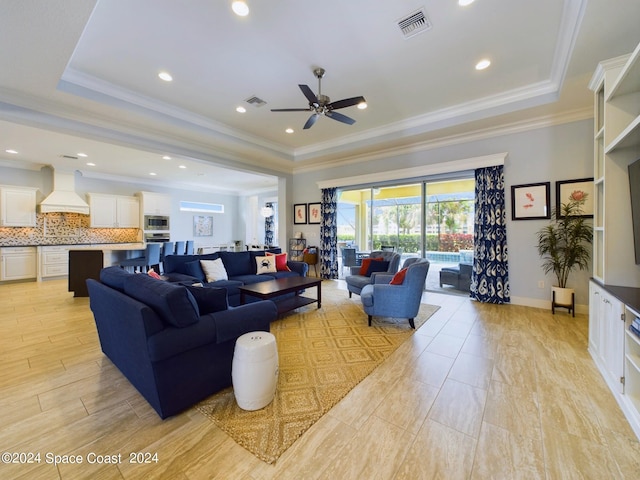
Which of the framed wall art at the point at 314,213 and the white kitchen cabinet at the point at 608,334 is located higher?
the framed wall art at the point at 314,213

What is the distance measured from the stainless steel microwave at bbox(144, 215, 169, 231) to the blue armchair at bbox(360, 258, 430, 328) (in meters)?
7.86

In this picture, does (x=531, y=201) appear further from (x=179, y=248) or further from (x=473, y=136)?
(x=179, y=248)

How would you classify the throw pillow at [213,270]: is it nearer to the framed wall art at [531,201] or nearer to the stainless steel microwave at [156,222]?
the framed wall art at [531,201]

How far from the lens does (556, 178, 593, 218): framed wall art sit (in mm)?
3850

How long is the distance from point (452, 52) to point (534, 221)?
2978 mm

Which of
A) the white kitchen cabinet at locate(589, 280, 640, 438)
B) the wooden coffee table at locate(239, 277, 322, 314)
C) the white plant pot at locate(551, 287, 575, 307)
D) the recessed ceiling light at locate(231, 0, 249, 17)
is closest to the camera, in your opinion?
the white kitchen cabinet at locate(589, 280, 640, 438)

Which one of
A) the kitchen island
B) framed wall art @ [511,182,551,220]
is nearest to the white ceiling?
framed wall art @ [511,182,551,220]

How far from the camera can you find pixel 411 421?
179 cm

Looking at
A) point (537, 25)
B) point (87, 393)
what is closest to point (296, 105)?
point (537, 25)

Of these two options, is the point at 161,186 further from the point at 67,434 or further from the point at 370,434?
the point at 370,434

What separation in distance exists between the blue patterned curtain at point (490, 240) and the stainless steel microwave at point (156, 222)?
8886 millimetres

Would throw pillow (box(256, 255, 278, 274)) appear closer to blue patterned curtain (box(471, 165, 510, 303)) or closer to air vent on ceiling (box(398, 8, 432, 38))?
blue patterned curtain (box(471, 165, 510, 303))

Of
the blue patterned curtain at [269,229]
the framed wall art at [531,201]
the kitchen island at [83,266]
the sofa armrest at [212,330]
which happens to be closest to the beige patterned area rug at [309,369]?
the sofa armrest at [212,330]

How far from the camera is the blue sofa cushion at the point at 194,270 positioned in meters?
4.36
